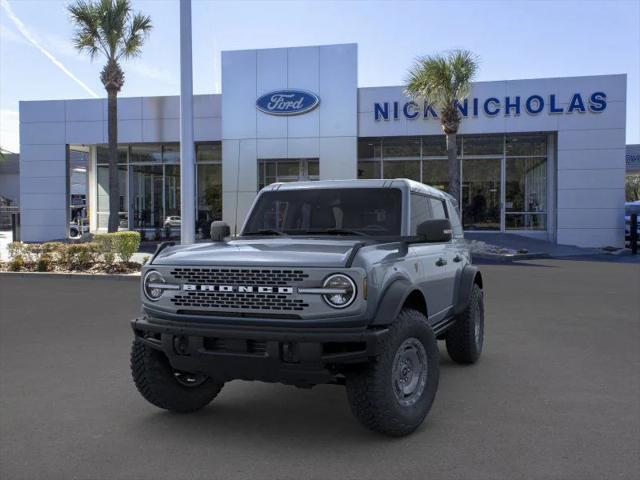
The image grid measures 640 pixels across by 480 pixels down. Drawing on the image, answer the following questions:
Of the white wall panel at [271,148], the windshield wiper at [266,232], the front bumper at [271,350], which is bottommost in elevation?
the front bumper at [271,350]

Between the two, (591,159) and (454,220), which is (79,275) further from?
(591,159)

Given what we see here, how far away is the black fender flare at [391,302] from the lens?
4027mm

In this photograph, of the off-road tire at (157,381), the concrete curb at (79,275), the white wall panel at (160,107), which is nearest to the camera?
the off-road tire at (157,381)

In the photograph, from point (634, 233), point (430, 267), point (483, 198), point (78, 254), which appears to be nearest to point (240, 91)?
point (483, 198)

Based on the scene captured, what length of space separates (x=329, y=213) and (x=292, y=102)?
21.0 meters

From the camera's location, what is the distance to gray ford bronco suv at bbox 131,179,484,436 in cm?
393

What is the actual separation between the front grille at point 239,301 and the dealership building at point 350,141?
21415 mm

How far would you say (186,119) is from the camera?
14.5 meters

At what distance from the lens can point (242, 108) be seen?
86.6ft

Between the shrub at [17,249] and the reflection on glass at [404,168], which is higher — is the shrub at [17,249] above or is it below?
below

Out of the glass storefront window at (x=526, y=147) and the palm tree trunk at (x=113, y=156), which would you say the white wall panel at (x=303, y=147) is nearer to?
the palm tree trunk at (x=113, y=156)

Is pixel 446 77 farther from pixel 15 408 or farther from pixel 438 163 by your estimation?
pixel 15 408

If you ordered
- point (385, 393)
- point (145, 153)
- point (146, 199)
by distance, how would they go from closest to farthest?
1. point (385, 393)
2. point (145, 153)
3. point (146, 199)

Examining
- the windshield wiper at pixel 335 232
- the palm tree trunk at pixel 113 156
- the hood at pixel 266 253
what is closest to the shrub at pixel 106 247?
the palm tree trunk at pixel 113 156
